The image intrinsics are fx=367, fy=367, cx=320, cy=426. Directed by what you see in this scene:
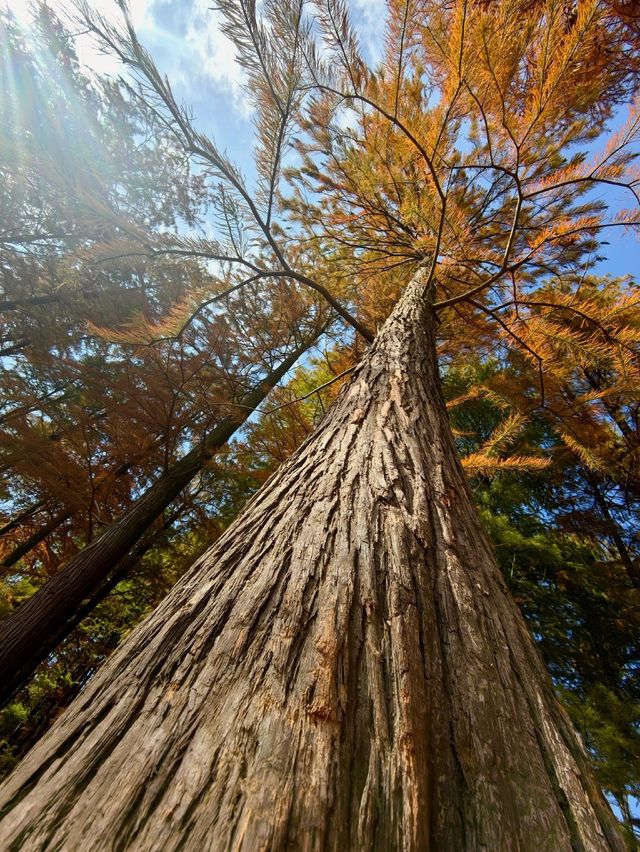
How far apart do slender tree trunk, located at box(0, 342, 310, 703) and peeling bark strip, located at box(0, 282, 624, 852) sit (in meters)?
2.26

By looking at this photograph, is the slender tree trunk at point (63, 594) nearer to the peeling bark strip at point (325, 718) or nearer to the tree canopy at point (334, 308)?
the tree canopy at point (334, 308)

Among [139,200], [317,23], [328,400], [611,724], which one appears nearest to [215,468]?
[328,400]

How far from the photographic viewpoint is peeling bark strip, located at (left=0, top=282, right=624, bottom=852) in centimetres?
51

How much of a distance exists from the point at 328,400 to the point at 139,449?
215 cm

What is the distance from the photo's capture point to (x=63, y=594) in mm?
2949

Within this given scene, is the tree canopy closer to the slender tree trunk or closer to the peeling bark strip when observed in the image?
the slender tree trunk

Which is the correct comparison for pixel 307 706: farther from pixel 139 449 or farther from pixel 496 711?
pixel 139 449

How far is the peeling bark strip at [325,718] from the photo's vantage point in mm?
515

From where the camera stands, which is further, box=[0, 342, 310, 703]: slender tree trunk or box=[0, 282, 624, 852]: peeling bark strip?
box=[0, 342, 310, 703]: slender tree trunk

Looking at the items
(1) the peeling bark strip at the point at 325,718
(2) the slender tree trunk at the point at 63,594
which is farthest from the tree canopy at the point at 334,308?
(1) the peeling bark strip at the point at 325,718

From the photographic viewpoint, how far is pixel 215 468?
4.52 m

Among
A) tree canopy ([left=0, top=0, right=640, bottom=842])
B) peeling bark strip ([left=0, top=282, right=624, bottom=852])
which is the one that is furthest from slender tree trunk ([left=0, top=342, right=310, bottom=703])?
peeling bark strip ([left=0, top=282, right=624, bottom=852])

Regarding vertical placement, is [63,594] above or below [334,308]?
below

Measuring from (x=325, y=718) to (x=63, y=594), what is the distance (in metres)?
3.23
